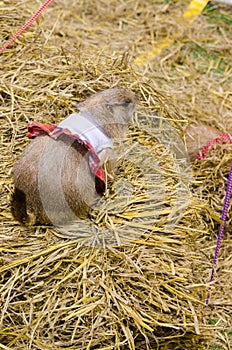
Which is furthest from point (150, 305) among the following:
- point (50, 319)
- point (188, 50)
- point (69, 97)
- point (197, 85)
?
point (188, 50)

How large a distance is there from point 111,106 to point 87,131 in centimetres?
42

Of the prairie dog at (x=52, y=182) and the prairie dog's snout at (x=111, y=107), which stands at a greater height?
the prairie dog's snout at (x=111, y=107)

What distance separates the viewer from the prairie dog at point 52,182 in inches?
149

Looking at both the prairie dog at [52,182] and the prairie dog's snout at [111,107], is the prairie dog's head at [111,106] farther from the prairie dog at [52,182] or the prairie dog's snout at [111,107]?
the prairie dog at [52,182]

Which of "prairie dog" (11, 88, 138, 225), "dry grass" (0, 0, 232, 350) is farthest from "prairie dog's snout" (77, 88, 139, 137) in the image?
"prairie dog" (11, 88, 138, 225)

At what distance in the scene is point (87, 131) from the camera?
3.97m

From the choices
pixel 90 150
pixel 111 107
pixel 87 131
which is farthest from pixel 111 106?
pixel 90 150

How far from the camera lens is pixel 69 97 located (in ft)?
14.9

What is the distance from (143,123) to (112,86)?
1.13 ft

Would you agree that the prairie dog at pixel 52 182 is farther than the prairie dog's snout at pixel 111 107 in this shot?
No

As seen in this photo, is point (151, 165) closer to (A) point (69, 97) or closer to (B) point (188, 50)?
(A) point (69, 97)

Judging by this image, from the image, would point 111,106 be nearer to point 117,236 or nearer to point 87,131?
point 87,131

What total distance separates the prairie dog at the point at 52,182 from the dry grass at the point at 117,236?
0.08 m

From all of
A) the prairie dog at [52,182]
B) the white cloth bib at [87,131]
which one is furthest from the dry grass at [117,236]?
the white cloth bib at [87,131]
